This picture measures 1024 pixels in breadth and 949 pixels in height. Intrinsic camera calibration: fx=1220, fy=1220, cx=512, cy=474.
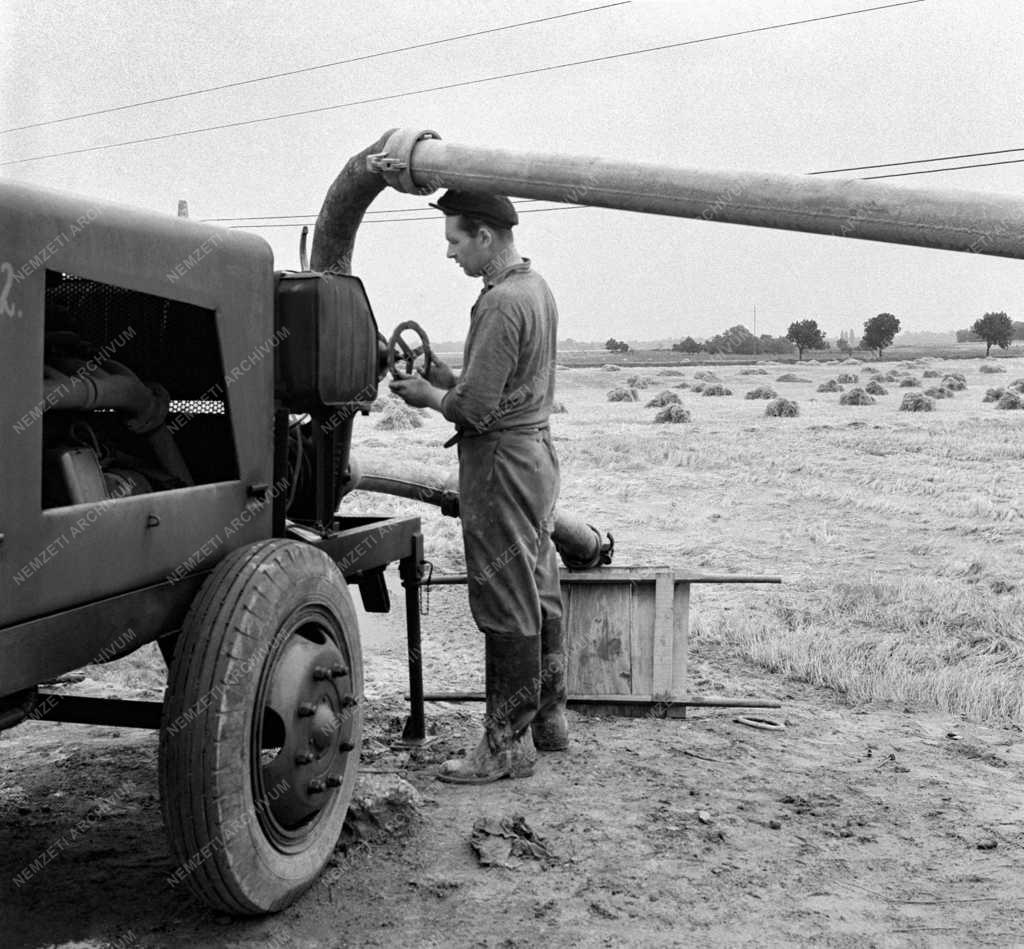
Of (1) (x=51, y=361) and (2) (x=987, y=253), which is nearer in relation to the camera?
(1) (x=51, y=361)

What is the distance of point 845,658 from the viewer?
771cm

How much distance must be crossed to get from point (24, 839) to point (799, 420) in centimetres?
2499

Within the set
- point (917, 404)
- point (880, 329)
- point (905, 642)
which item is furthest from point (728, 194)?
point (880, 329)

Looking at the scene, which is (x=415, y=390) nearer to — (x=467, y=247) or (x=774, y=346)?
(x=467, y=247)

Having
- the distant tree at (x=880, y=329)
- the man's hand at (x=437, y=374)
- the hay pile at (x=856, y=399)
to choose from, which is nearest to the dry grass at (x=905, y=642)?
the man's hand at (x=437, y=374)

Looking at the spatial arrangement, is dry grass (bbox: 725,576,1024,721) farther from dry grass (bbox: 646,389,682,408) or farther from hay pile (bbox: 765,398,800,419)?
dry grass (bbox: 646,389,682,408)

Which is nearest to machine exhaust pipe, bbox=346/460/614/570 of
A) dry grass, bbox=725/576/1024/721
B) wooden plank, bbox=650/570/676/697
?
wooden plank, bbox=650/570/676/697

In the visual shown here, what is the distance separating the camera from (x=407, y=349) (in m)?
4.52

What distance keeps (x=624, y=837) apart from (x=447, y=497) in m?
1.94

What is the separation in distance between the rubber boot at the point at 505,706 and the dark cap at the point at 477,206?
1.66 meters

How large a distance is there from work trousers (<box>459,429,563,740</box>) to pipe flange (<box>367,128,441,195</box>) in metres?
1.14

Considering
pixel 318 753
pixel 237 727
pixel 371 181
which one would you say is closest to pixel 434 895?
pixel 318 753

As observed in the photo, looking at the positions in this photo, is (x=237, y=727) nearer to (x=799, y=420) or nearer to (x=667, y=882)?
(x=667, y=882)

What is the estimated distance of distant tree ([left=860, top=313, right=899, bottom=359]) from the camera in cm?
9250
